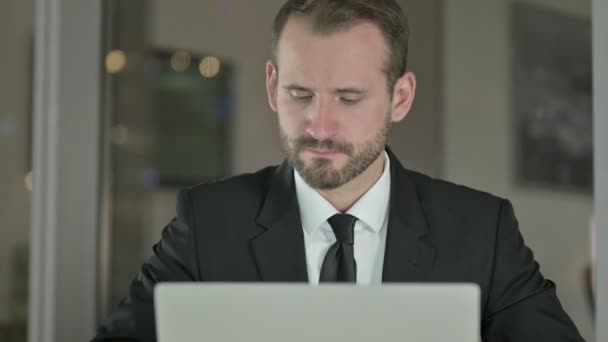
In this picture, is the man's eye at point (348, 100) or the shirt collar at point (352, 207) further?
the shirt collar at point (352, 207)

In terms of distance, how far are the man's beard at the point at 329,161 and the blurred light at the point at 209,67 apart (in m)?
0.92

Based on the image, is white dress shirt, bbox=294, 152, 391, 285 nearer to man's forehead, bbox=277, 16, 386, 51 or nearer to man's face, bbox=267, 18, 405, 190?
man's face, bbox=267, 18, 405, 190

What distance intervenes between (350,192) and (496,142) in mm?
404

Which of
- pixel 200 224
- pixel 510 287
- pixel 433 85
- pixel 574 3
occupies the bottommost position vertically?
pixel 510 287

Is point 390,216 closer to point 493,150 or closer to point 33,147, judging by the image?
point 493,150

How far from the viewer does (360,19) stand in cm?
190

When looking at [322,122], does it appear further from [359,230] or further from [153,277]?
[153,277]

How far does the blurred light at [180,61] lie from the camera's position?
9.11ft

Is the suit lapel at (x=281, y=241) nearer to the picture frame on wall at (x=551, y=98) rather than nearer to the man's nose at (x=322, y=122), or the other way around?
the man's nose at (x=322, y=122)

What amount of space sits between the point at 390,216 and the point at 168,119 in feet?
3.51

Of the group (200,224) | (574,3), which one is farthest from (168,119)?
(574,3)

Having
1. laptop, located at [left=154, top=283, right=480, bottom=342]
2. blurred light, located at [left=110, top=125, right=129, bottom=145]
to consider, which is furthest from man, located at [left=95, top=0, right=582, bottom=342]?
blurred light, located at [left=110, top=125, right=129, bottom=145]

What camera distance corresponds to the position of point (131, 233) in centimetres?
284

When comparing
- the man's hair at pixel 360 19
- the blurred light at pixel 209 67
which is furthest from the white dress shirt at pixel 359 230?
the blurred light at pixel 209 67
